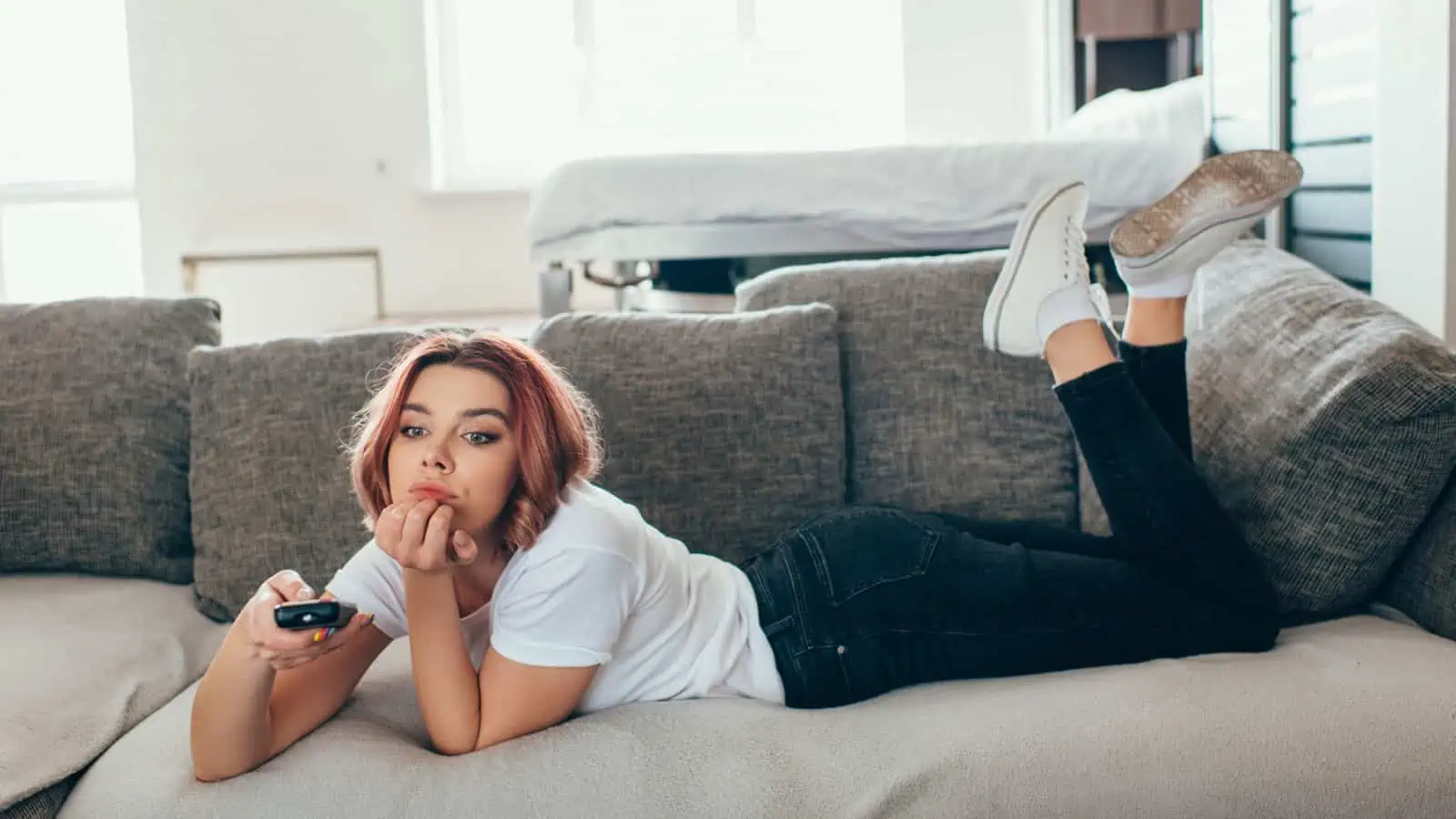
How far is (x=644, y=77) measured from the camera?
5055 millimetres

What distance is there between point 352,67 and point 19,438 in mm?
3229

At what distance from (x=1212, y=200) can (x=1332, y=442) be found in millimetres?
288

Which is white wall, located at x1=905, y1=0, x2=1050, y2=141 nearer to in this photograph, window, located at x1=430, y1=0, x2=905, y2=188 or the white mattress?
window, located at x1=430, y1=0, x2=905, y2=188

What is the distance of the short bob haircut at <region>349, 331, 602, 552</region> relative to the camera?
53.5 inches

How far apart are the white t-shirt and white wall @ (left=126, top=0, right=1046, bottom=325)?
3509 millimetres

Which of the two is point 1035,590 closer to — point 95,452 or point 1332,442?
point 1332,442

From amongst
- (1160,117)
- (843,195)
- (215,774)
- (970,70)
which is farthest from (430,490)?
(970,70)

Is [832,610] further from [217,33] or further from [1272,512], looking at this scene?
[217,33]

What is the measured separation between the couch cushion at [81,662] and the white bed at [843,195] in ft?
4.85

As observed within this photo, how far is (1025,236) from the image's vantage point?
171cm

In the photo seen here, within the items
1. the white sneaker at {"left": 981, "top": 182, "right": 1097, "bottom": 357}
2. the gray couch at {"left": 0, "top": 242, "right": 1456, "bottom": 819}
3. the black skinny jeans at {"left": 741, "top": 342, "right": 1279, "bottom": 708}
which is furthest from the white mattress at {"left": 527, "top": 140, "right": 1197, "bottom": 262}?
the black skinny jeans at {"left": 741, "top": 342, "right": 1279, "bottom": 708}

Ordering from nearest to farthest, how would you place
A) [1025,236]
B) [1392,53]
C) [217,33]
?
[1025,236] < [1392,53] < [217,33]

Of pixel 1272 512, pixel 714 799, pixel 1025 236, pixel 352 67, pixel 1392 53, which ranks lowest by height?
pixel 714 799

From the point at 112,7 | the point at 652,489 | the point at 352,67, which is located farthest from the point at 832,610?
the point at 112,7
